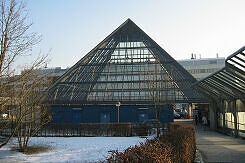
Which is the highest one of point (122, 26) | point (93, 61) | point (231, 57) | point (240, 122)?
point (122, 26)

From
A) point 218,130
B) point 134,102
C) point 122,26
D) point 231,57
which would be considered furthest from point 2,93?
point 122,26

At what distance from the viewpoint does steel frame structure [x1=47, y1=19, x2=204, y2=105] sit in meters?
31.7

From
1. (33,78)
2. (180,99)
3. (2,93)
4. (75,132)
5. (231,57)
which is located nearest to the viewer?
(2,93)

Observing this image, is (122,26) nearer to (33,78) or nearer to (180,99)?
(180,99)

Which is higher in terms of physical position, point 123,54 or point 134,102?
point 123,54

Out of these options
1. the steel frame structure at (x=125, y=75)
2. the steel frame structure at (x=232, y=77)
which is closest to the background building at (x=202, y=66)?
the steel frame structure at (x=125, y=75)

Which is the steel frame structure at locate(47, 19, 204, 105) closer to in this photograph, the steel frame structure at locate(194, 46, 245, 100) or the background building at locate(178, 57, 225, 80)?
the steel frame structure at locate(194, 46, 245, 100)

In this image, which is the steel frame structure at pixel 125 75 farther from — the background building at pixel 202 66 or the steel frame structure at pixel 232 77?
the background building at pixel 202 66

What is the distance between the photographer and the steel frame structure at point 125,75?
104 feet

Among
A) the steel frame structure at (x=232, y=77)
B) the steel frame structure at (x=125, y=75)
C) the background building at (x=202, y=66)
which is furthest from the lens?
the background building at (x=202, y=66)

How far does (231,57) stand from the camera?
36.7ft

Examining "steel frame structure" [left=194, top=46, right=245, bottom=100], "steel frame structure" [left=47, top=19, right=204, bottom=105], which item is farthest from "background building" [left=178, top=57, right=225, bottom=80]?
"steel frame structure" [left=194, top=46, right=245, bottom=100]

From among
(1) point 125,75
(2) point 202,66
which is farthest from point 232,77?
(2) point 202,66

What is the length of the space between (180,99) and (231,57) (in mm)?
20394
